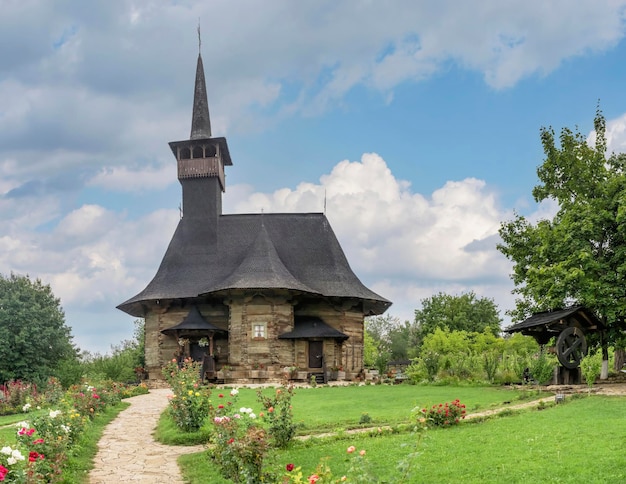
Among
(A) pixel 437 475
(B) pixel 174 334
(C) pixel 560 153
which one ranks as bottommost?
(A) pixel 437 475

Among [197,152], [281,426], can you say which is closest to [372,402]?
[281,426]

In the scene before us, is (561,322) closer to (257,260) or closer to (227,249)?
(257,260)

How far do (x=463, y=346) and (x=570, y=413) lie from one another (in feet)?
123

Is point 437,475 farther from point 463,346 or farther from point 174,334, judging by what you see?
point 463,346

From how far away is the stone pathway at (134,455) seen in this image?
1002 cm

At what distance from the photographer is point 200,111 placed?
1483 inches

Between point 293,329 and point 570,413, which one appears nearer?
point 570,413

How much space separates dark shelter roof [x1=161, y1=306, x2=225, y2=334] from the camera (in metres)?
30.8

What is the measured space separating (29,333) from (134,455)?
2442cm

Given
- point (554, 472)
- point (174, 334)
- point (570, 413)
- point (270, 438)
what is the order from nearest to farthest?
point (554, 472) < point (270, 438) < point (570, 413) < point (174, 334)

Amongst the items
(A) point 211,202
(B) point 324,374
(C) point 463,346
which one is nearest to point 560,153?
(B) point 324,374

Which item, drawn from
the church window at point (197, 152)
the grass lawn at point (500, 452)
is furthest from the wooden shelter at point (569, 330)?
the church window at point (197, 152)

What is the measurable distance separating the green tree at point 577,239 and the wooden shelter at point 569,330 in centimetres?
56

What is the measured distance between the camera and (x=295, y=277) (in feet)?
108
